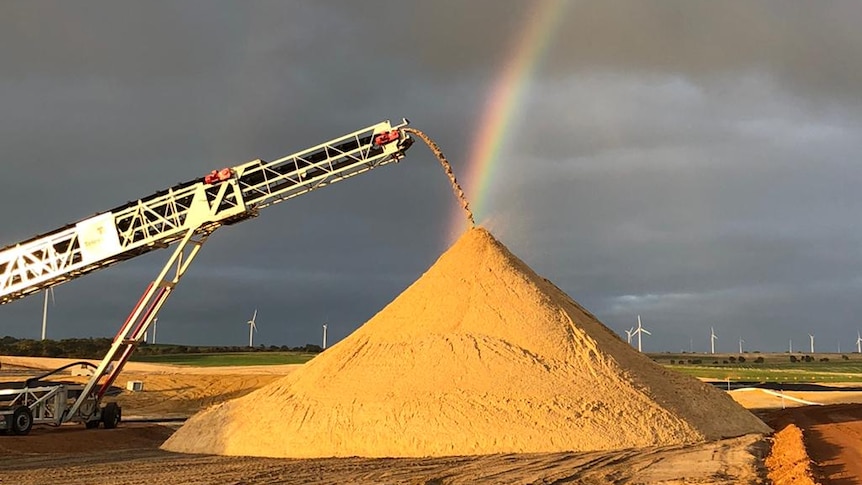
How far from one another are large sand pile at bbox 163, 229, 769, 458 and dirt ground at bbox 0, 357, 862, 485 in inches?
33.8

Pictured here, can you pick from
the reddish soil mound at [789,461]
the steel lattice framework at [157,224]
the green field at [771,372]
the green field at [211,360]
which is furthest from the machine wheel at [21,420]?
the green field at [211,360]

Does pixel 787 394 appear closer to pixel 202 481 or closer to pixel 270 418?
pixel 270 418

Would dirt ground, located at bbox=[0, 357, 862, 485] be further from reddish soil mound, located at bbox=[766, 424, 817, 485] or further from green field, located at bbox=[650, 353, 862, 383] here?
green field, located at bbox=[650, 353, 862, 383]

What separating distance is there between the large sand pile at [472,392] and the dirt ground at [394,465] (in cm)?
86

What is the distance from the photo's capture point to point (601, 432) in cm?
2350

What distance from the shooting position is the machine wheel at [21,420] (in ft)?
90.9

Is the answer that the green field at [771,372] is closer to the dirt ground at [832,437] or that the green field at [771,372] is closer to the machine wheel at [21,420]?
the dirt ground at [832,437]

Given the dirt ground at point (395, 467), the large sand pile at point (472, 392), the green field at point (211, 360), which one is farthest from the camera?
the green field at point (211, 360)

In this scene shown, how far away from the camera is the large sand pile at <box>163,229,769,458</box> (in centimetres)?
2338

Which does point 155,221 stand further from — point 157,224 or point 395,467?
point 395,467

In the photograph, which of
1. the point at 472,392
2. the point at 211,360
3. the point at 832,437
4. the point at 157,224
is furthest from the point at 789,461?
the point at 211,360

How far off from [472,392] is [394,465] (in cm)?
405

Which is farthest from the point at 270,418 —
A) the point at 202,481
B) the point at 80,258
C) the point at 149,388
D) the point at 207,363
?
the point at 207,363

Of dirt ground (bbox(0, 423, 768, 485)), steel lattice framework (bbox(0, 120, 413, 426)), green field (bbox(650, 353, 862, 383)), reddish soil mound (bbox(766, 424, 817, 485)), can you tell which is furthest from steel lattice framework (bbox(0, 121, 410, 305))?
green field (bbox(650, 353, 862, 383))
